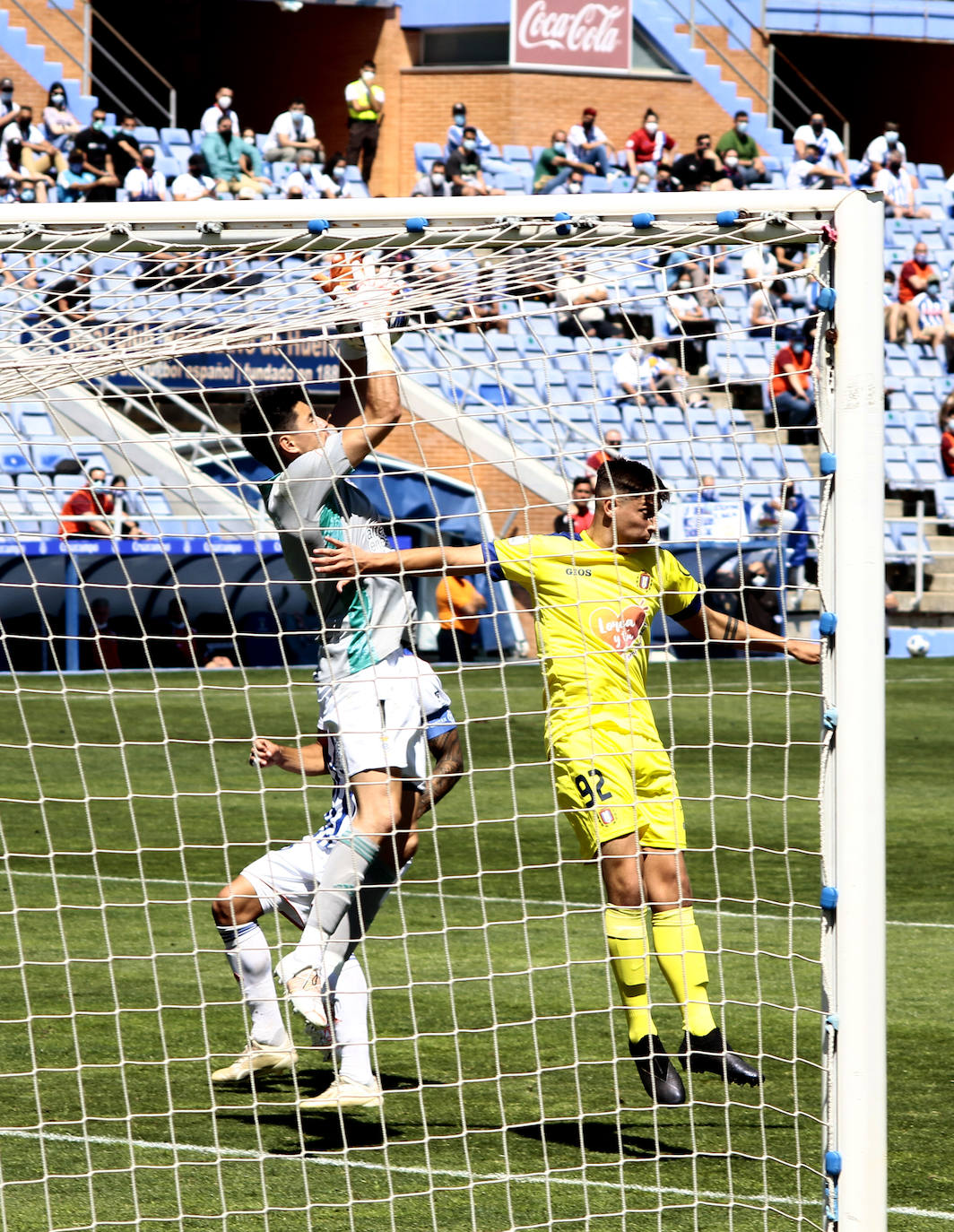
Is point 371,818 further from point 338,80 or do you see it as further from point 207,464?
point 338,80

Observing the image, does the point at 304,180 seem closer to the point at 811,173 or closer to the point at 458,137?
the point at 458,137

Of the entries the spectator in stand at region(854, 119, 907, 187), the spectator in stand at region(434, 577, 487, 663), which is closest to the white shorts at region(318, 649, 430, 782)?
the spectator in stand at region(434, 577, 487, 663)

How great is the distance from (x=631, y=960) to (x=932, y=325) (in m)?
21.4

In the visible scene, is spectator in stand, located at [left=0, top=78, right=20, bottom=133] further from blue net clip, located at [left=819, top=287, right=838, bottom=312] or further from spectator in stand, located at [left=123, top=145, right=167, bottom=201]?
blue net clip, located at [left=819, top=287, right=838, bottom=312]

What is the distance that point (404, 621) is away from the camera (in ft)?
17.5

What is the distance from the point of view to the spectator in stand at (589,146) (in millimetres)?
25953

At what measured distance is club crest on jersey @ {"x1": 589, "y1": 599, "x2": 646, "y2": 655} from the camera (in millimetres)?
5508

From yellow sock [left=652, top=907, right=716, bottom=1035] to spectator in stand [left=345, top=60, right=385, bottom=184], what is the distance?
2247cm

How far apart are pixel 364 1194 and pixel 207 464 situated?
580 inches

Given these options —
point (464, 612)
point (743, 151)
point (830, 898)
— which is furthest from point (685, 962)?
point (743, 151)

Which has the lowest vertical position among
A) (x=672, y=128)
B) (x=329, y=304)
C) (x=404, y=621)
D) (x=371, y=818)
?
(x=371, y=818)

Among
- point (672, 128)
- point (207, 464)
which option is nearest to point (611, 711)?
point (207, 464)

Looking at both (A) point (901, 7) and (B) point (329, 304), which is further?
(A) point (901, 7)

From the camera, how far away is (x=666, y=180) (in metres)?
25.5
